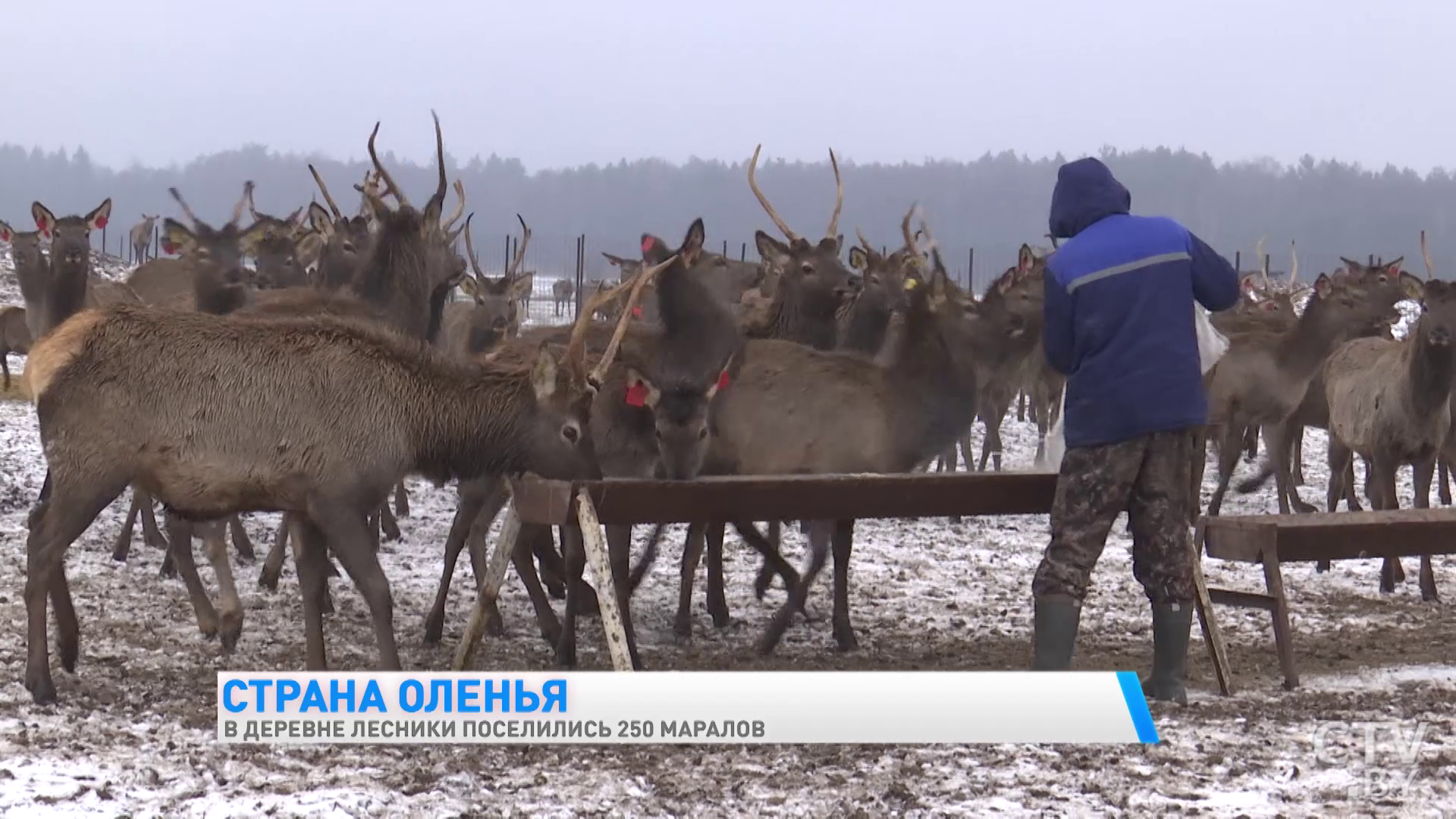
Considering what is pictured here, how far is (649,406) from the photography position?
6.95 m

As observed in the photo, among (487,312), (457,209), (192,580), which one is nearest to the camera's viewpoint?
(192,580)

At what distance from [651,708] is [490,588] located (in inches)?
58.5

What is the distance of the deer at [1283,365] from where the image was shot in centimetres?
1280

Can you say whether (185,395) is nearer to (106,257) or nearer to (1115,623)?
(1115,623)

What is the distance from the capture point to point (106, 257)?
37.7 meters

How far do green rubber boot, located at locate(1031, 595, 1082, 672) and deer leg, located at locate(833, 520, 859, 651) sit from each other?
77.9 inches

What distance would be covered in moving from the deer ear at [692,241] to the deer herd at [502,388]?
24 mm

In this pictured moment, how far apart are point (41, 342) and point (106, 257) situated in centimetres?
3423

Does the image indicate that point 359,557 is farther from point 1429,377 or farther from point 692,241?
point 1429,377

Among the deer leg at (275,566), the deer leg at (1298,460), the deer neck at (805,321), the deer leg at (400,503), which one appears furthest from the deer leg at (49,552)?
the deer leg at (1298,460)

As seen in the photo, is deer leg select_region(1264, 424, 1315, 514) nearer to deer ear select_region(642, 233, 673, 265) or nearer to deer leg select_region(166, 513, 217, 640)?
deer ear select_region(642, 233, 673, 265)

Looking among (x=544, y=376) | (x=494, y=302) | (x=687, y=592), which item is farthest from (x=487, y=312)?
(x=544, y=376)

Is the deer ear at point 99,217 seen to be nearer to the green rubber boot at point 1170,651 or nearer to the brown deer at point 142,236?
the green rubber boot at point 1170,651

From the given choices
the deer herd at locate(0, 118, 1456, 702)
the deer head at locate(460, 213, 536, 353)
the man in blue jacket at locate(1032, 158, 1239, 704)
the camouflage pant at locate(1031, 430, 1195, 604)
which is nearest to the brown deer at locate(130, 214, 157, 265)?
the deer head at locate(460, 213, 536, 353)
